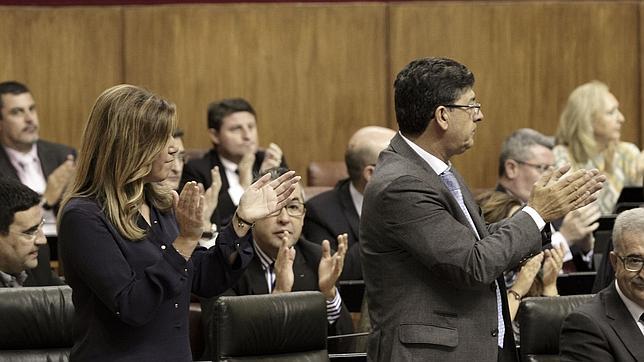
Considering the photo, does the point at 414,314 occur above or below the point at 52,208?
above

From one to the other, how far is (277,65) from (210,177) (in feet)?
4.35

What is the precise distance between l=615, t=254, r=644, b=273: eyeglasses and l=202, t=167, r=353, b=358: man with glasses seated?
3.93 ft

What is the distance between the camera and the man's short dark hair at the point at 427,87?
2.70 meters

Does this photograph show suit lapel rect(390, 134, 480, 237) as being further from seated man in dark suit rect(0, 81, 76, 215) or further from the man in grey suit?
seated man in dark suit rect(0, 81, 76, 215)

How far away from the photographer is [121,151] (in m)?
2.42

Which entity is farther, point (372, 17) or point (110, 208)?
point (372, 17)

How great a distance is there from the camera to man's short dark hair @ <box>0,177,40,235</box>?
157 inches

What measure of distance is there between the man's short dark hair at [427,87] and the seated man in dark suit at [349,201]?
2.13 metres

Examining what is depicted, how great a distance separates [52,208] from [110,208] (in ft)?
11.5

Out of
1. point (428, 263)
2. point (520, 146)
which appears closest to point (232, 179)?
point (520, 146)

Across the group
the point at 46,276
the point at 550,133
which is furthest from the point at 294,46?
the point at 46,276

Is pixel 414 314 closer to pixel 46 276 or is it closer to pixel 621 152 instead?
pixel 46 276

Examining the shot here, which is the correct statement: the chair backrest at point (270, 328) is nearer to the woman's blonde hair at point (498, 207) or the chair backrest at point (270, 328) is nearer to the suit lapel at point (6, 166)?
the woman's blonde hair at point (498, 207)

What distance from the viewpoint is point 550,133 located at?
23.6 ft
